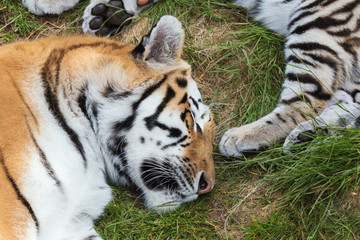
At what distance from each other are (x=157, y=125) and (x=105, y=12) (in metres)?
1.32

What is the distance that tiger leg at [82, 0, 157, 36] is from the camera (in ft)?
11.3

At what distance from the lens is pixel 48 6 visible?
3600mm

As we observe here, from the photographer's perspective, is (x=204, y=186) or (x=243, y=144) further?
(x=243, y=144)

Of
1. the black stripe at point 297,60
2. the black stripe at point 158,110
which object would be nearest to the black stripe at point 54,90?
the black stripe at point 158,110

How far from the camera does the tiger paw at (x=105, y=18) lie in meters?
3.46

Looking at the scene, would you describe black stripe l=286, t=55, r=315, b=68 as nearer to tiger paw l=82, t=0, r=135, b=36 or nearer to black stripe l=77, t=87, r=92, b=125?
tiger paw l=82, t=0, r=135, b=36

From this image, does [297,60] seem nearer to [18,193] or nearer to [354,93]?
[354,93]

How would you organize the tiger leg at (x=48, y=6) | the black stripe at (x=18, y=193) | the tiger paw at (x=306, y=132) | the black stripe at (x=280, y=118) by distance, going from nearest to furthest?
the black stripe at (x=18, y=193) < the tiger paw at (x=306, y=132) < the black stripe at (x=280, y=118) < the tiger leg at (x=48, y=6)

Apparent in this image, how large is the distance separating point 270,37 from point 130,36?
3.12 ft

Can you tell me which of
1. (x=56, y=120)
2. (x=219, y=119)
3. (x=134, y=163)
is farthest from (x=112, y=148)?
(x=219, y=119)

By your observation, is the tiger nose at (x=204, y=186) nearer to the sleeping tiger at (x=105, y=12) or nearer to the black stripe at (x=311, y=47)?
the black stripe at (x=311, y=47)

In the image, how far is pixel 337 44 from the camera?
304 centimetres

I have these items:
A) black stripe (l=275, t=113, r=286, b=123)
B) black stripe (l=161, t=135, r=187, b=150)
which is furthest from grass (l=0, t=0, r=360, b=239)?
black stripe (l=161, t=135, r=187, b=150)

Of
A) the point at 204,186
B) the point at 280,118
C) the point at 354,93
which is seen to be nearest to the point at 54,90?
the point at 204,186
